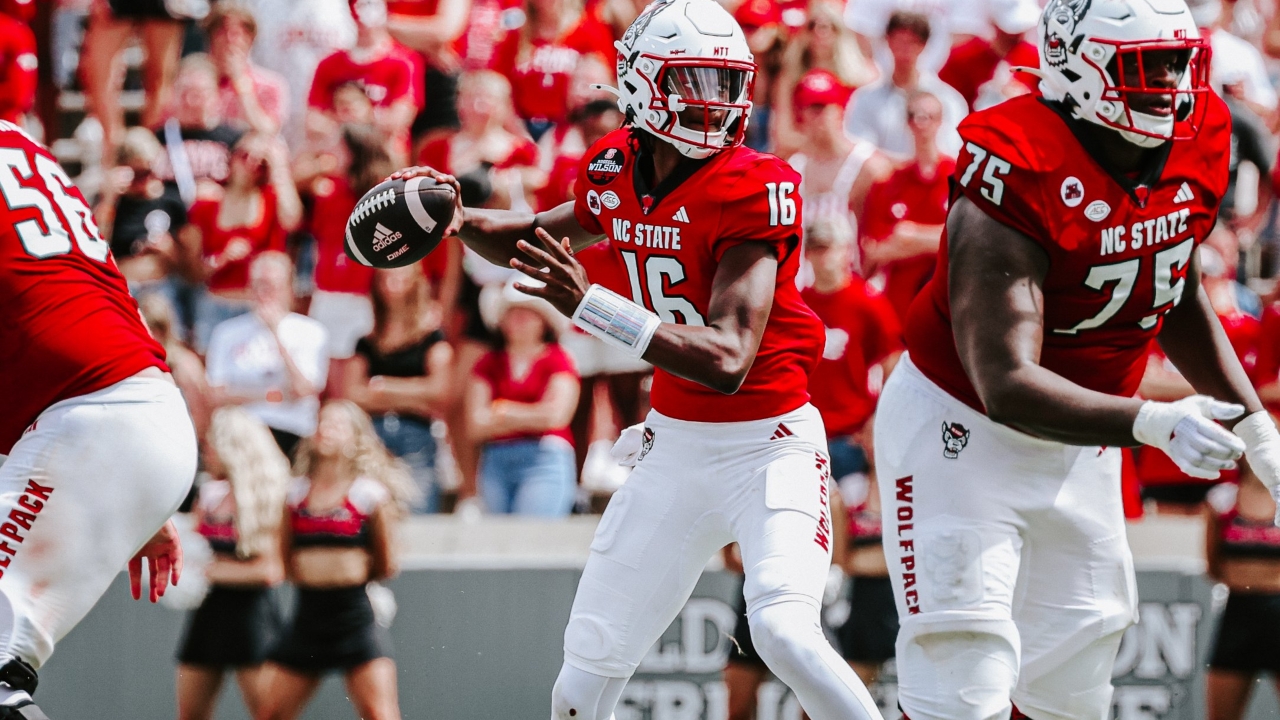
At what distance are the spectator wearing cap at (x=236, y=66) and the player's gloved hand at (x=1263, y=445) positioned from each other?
542 cm

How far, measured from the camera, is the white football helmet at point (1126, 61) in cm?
367

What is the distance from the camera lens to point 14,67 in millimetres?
7891

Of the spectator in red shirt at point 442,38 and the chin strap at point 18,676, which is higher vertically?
the spectator in red shirt at point 442,38

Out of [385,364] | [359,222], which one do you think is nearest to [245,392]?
[385,364]

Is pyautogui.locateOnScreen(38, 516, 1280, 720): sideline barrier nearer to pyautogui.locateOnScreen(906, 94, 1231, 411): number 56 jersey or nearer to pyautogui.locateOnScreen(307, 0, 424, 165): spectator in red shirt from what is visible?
pyautogui.locateOnScreen(307, 0, 424, 165): spectator in red shirt

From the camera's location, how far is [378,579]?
6164mm

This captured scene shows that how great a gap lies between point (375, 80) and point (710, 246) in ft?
14.4

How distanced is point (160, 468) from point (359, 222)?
2.84 ft

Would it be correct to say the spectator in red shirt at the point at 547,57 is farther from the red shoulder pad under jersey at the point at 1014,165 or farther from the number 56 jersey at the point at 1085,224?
the red shoulder pad under jersey at the point at 1014,165

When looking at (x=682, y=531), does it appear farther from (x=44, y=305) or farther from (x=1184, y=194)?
(x=44, y=305)

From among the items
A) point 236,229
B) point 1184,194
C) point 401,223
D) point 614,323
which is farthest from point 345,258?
point 1184,194

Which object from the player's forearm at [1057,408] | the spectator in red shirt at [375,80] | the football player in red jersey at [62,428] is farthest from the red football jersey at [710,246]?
the spectator in red shirt at [375,80]

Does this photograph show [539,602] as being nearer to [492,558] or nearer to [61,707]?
[492,558]

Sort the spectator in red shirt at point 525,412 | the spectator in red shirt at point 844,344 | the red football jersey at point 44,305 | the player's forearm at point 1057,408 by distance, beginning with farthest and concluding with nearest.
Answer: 1. the spectator in red shirt at point 525,412
2. the spectator in red shirt at point 844,344
3. the red football jersey at point 44,305
4. the player's forearm at point 1057,408
